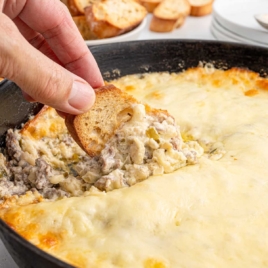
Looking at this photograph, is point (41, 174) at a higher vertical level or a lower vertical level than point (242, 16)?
higher

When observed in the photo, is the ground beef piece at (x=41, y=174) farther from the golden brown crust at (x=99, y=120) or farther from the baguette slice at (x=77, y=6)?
the baguette slice at (x=77, y=6)

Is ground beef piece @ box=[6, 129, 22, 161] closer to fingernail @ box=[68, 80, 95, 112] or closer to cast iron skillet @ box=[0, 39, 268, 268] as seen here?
fingernail @ box=[68, 80, 95, 112]

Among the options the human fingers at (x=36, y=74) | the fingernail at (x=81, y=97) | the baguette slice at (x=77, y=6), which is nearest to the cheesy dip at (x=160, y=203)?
the fingernail at (x=81, y=97)

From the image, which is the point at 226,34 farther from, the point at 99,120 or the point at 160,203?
the point at 160,203

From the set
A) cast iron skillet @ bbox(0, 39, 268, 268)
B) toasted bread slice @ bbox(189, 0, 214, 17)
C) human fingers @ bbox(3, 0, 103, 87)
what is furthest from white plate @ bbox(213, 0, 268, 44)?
human fingers @ bbox(3, 0, 103, 87)

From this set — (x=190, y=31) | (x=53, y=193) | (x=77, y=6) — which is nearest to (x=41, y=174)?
(x=53, y=193)
